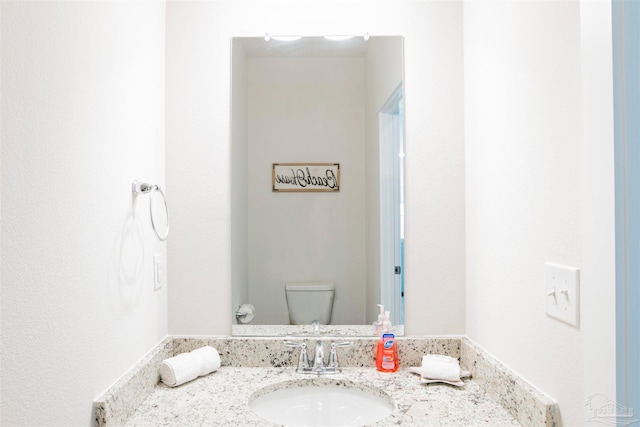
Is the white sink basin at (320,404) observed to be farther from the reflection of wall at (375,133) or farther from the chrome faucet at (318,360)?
the reflection of wall at (375,133)

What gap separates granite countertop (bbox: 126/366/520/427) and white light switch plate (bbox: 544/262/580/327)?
0.34 meters

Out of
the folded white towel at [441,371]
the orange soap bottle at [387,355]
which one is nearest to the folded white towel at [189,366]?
the orange soap bottle at [387,355]

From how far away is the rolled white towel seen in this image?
1341 millimetres

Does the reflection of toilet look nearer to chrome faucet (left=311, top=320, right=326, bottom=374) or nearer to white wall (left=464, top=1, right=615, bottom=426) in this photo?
chrome faucet (left=311, top=320, right=326, bottom=374)

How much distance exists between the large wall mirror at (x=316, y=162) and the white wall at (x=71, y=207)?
348 millimetres

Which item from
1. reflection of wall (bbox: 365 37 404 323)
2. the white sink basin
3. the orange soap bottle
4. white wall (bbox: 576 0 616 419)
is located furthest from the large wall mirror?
white wall (bbox: 576 0 616 419)

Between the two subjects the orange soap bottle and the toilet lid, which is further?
the toilet lid

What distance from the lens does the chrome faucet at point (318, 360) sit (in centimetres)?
145

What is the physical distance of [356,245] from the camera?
5.16ft

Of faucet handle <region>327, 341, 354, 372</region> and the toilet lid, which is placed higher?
the toilet lid

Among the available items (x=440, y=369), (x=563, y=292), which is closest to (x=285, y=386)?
(x=440, y=369)

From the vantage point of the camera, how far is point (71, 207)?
0.95 m

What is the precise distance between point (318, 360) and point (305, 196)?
1.80ft

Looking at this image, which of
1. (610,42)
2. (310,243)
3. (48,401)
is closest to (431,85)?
(310,243)
